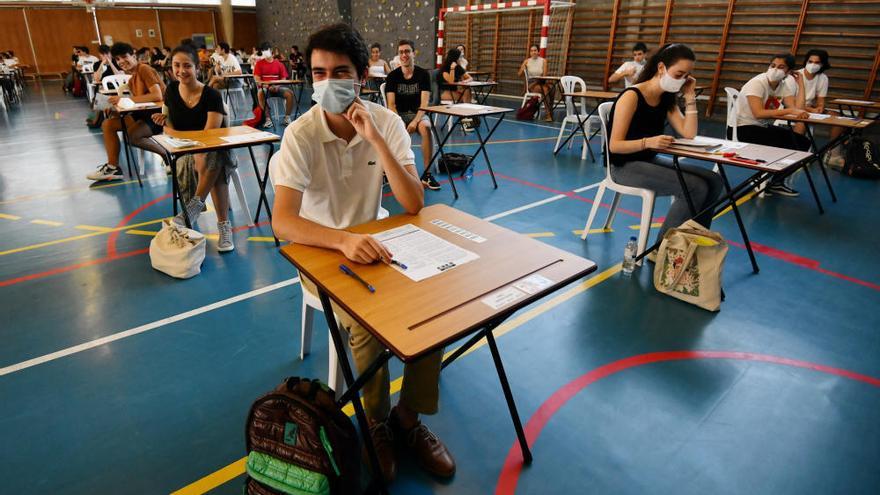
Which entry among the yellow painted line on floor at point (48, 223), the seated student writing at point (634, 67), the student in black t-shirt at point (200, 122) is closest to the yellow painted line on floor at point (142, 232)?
the student in black t-shirt at point (200, 122)

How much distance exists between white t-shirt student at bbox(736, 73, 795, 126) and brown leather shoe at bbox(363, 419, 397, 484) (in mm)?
4627

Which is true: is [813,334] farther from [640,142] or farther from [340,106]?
[340,106]

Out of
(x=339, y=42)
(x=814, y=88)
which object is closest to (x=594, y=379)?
(x=339, y=42)

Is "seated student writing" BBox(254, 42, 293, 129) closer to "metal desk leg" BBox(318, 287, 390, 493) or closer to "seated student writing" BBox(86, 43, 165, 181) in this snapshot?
"seated student writing" BBox(86, 43, 165, 181)

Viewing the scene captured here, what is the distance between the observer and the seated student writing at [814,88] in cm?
482

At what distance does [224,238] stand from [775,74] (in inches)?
195

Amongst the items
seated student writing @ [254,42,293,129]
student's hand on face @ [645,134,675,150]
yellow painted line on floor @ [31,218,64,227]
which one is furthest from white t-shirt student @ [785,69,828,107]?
yellow painted line on floor @ [31,218,64,227]

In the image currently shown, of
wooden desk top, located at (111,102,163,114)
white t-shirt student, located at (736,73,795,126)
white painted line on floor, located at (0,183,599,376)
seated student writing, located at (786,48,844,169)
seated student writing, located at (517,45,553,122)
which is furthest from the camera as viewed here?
seated student writing, located at (517,45,553,122)

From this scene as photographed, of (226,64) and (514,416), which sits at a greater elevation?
(226,64)

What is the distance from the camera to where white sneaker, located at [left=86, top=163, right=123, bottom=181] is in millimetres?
4707

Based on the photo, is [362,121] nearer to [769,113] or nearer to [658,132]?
[658,132]

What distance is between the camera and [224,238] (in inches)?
128

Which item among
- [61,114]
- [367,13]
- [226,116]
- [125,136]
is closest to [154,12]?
[367,13]

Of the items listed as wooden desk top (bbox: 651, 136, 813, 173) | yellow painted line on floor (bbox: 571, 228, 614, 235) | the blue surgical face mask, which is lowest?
yellow painted line on floor (bbox: 571, 228, 614, 235)
